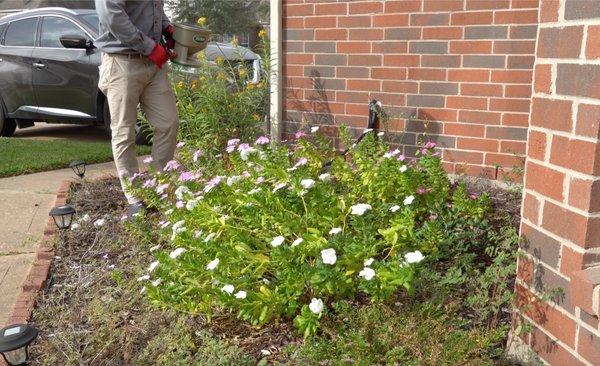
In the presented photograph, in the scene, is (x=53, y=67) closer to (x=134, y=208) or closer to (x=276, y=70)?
(x=276, y=70)

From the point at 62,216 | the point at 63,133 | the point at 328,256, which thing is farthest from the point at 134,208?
the point at 63,133

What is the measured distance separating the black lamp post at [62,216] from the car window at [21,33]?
17.9 ft

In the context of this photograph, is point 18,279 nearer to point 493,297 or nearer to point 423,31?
point 493,297

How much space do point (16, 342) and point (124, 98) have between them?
2.35m

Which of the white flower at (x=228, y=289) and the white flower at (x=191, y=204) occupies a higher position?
the white flower at (x=191, y=204)

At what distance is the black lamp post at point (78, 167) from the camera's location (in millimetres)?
5311

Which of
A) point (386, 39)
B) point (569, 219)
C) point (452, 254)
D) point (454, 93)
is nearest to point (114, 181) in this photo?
point (386, 39)

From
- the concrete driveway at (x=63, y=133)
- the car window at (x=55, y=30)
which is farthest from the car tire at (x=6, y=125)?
the car window at (x=55, y=30)

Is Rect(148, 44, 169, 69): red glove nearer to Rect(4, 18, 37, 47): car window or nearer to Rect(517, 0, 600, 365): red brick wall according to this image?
Rect(517, 0, 600, 365): red brick wall

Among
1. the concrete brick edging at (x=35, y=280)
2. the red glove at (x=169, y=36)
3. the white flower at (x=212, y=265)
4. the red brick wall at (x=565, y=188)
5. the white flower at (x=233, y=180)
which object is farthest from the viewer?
the red glove at (x=169, y=36)

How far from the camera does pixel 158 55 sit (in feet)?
13.4

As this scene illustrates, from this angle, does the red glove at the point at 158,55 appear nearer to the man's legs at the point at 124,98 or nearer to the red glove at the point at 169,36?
the man's legs at the point at 124,98

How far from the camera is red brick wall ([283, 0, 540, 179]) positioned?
4.01m

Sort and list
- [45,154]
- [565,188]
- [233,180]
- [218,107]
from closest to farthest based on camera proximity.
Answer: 1. [565,188]
2. [233,180]
3. [218,107]
4. [45,154]
